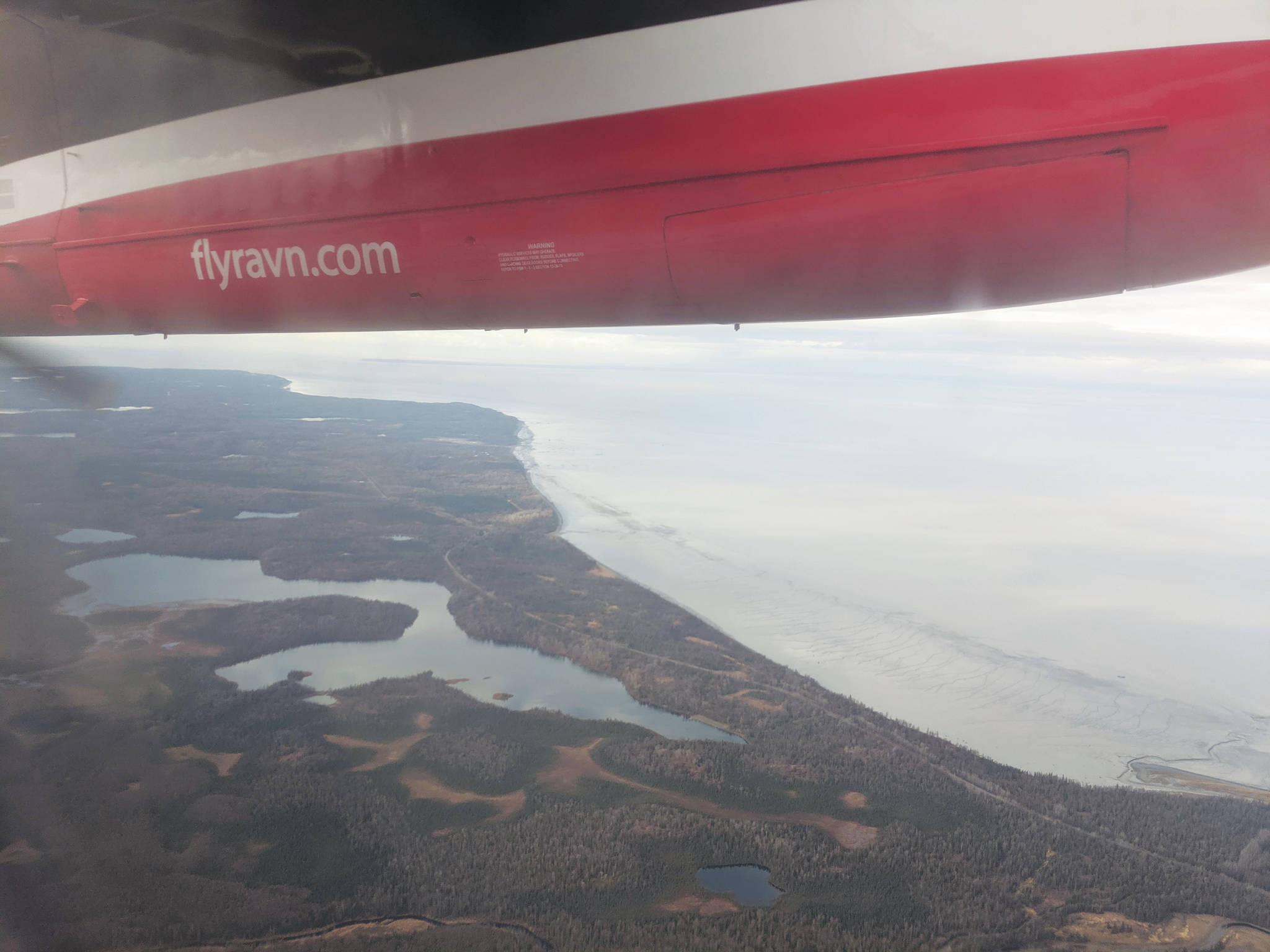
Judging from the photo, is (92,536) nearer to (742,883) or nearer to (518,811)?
(518,811)

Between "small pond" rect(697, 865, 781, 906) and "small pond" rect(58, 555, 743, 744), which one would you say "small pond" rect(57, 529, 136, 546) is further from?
"small pond" rect(697, 865, 781, 906)

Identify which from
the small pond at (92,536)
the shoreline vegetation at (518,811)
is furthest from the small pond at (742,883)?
the small pond at (92,536)

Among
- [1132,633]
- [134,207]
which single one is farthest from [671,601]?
[134,207]

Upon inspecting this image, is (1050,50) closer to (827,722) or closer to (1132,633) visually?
(827,722)

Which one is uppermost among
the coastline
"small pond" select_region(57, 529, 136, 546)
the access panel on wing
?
the access panel on wing

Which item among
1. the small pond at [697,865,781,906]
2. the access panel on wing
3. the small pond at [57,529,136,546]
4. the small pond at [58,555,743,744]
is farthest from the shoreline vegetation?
the access panel on wing

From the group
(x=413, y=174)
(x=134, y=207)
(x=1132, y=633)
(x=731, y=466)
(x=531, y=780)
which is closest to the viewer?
(x=413, y=174)

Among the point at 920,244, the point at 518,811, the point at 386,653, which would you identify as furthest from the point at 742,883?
the point at 920,244

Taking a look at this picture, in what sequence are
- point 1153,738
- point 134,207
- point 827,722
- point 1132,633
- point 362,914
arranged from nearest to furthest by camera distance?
point 134,207
point 362,914
point 827,722
point 1153,738
point 1132,633
